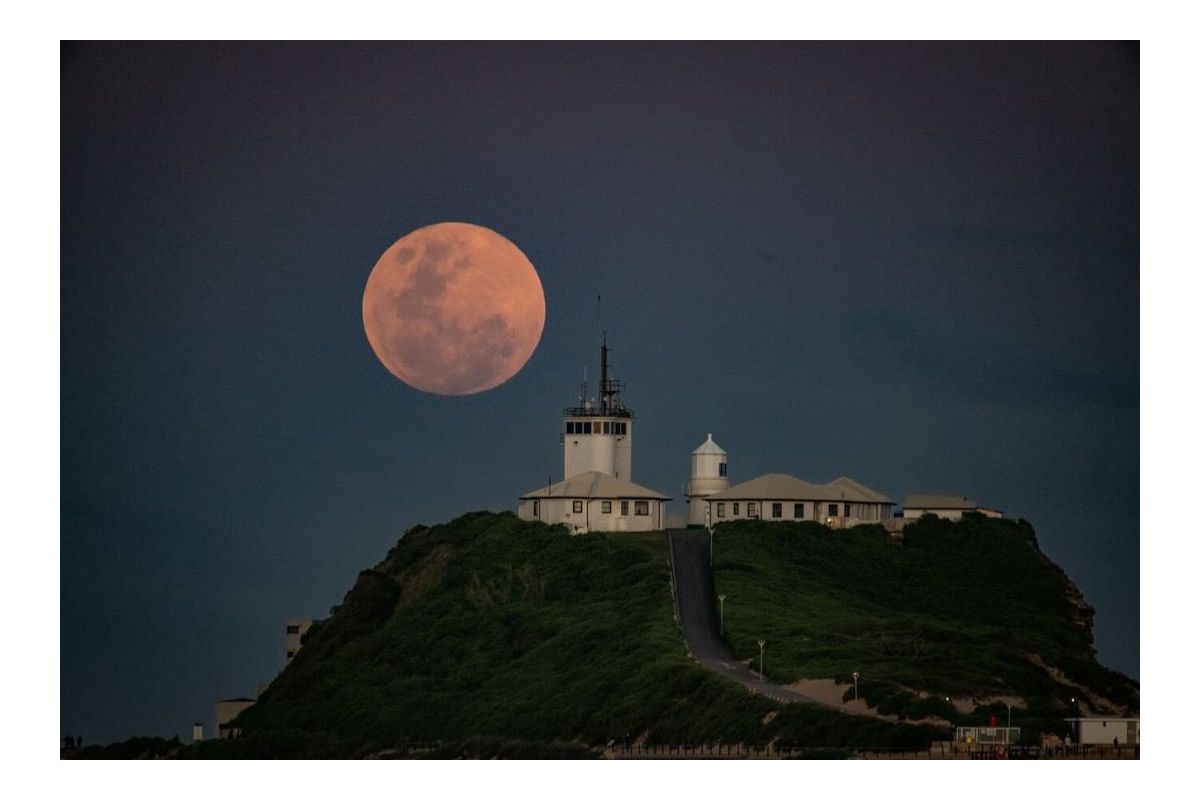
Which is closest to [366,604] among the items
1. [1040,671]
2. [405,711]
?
[405,711]

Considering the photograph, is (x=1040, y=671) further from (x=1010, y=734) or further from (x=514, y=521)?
(x=514, y=521)

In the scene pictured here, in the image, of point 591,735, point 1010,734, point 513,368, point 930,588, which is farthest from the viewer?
point 513,368

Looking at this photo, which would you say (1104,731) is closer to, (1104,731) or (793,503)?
(1104,731)

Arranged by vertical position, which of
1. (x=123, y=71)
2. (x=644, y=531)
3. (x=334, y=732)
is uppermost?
(x=123, y=71)

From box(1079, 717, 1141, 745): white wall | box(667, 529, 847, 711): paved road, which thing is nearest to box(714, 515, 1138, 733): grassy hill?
box(667, 529, 847, 711): paved road

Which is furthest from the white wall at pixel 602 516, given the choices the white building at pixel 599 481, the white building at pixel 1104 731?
the white building at pixel 1104 731

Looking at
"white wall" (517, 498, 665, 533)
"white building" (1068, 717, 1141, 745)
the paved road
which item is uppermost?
"white wall" (517, 498, 665, 533)

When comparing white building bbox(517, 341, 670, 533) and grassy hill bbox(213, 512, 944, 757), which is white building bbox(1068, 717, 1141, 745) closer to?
grassy hill bbox(213, 512, 944, 757)
